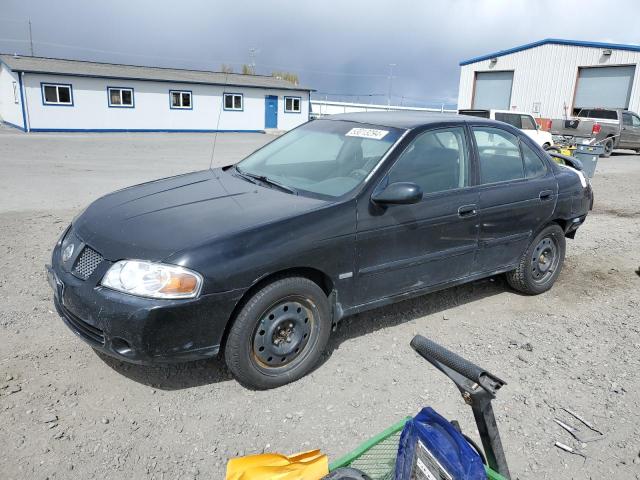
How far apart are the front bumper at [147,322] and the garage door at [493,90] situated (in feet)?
100

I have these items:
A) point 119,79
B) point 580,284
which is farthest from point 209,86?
point 580,284

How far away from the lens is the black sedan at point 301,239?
2.92 metres

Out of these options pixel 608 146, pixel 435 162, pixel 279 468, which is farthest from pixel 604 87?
pixel 279 468

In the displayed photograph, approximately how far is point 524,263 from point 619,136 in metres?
19.2

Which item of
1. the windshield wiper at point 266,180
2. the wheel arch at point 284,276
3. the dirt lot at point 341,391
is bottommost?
the dirt lot at point 341,391

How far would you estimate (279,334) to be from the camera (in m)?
3.29

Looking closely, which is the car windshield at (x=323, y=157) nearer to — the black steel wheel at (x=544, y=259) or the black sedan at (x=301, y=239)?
the black sedan at (x=301, y=239)

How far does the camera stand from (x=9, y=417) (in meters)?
2.93

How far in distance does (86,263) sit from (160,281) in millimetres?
623

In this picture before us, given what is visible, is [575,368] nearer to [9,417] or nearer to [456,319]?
[456,319]

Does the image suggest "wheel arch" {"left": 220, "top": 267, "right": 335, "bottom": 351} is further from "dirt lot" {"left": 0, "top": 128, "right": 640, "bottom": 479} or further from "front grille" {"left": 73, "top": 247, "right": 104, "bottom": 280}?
"front grille" {"left": 73, "top": 247, "right": 104, "bottom": 280}

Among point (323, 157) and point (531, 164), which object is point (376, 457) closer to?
point (323, 157)

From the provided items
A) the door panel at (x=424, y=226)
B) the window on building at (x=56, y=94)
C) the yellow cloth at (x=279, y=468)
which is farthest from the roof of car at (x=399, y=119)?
the window on building at (x=56, y=94)

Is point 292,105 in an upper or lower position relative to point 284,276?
upper
